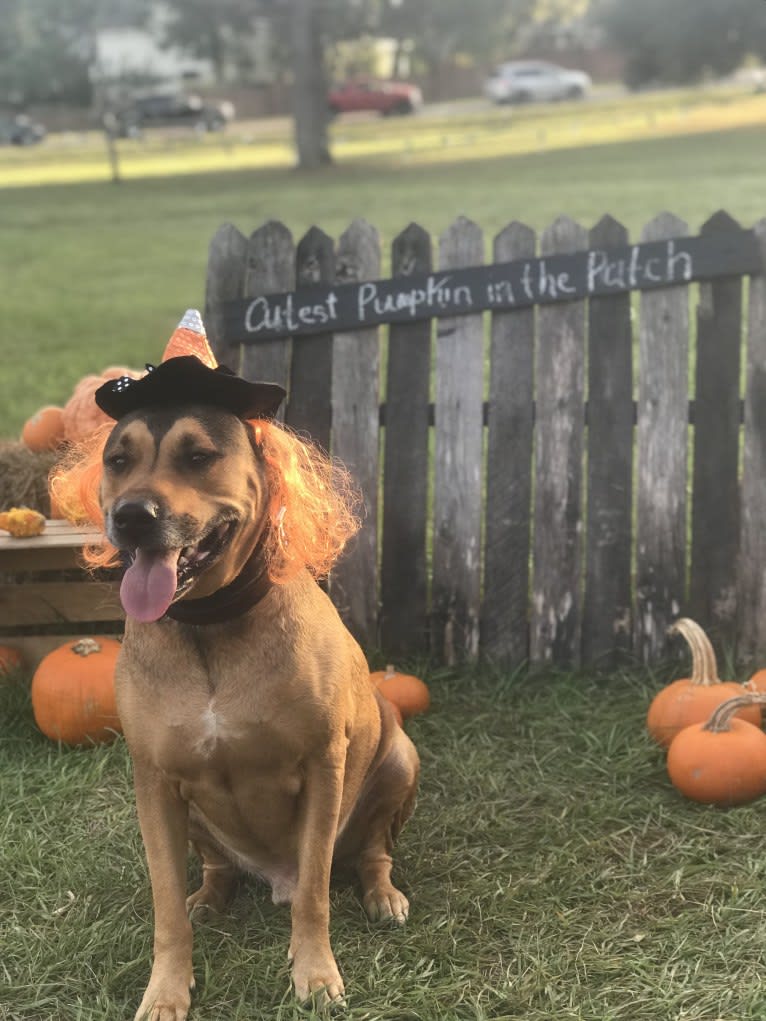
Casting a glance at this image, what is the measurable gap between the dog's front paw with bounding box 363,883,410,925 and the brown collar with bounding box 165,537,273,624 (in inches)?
42.4

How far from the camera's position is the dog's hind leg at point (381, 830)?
3.65 meters

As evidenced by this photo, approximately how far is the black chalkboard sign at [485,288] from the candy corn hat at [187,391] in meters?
2.07

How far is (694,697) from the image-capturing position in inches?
179

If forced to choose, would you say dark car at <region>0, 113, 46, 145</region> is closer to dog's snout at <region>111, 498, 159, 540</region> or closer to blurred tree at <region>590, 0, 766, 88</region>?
blurred tree at <region>590, 0, 766, 88</region>

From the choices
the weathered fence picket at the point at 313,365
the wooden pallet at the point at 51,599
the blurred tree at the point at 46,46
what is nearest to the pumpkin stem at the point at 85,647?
the wooden pallet at the point at 51,599

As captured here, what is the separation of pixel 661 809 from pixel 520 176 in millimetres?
22899

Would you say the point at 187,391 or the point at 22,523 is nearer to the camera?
the point at 187,391

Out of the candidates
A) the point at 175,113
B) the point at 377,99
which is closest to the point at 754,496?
the point at 377,99

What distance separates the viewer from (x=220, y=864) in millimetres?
3713

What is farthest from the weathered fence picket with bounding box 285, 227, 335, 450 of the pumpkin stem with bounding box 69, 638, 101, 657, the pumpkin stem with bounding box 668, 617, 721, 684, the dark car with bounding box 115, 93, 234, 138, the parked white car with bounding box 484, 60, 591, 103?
the dark car with bounding box 115, 93, 234, 138

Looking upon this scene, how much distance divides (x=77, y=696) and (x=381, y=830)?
1.49m

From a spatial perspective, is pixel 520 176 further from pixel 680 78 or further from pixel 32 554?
pixel 32 554

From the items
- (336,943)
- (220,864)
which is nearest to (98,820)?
(220,864)

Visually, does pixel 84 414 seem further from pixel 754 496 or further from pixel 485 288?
pixel 754 496
